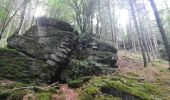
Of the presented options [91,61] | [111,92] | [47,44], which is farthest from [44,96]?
[91,61]

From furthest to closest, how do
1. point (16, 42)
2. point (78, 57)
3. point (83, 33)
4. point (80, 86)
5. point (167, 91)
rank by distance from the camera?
point (83, 33) < point (78, 57) < point (16, 42) < point (167, 91) < point (80, 86)

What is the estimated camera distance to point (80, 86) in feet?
27.9

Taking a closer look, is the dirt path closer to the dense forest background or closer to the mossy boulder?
the mossy boulder

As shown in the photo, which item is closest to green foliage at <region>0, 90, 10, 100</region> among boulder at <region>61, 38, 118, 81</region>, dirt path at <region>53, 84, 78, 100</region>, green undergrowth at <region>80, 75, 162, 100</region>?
dirt path at <region>53, 84, 78, 100</region>

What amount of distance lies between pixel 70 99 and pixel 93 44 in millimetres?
6370

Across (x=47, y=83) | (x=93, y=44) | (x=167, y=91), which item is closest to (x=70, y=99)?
(x=47, y=83)

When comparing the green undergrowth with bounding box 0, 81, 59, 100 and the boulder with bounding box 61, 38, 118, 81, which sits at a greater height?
the boulder with bounding box 61, 38, 118, 81

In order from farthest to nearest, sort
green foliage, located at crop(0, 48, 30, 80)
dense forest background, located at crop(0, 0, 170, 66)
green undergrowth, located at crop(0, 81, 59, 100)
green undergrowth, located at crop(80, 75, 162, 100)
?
dense forest background, located at crop(0, 0, 170, 66)
green foliage, located at crop(0, 48, 30, 80)
green undergrowth, located at crop(80, 75, 162, 100)
green undergrowth, located at crop(0, 81, 59, 100)

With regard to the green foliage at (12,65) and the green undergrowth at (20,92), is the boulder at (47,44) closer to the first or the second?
the green foliage at (12,65)

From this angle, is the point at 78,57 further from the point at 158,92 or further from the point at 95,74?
the point at 158,92

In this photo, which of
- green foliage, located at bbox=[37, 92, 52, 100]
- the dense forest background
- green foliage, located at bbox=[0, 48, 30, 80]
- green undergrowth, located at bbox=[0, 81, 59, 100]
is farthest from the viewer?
the dense forest background

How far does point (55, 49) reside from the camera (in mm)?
11078

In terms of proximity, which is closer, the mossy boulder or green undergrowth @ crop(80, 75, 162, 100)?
green undergrowth @ crop(80, 75, 162, 100)

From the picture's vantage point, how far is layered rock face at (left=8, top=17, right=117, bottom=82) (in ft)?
33.7
